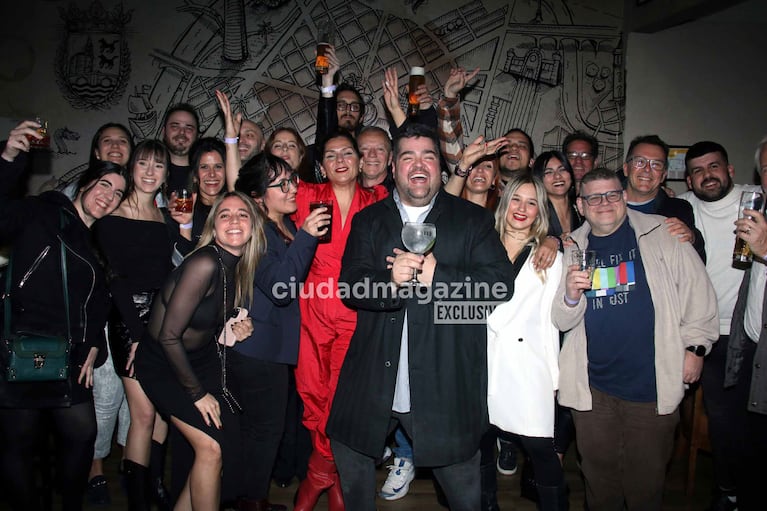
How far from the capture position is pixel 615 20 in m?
6.23

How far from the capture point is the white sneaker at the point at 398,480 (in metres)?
3.39

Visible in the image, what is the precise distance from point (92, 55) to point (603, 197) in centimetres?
581

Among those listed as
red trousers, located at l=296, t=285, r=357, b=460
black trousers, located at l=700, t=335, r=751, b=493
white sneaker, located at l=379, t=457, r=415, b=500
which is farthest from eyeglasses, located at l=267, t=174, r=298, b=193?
black trousers, located at l=700, t=335, r=751, b=493

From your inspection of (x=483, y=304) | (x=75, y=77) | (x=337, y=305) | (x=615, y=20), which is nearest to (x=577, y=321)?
(x=483, y=304)

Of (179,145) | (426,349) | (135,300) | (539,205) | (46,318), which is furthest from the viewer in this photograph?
(179,145)

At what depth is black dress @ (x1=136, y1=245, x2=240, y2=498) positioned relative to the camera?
236 cm

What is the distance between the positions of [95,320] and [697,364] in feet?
9.72

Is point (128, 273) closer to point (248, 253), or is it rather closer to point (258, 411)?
point (248, 253)

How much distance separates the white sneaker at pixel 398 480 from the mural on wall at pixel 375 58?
12.9 ft

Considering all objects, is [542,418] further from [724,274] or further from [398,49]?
[398,49]

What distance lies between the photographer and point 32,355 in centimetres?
244

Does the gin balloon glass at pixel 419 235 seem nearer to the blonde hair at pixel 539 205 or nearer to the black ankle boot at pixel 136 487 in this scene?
the blonde hair at pixel 539 205

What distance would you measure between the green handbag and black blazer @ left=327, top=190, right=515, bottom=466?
4.17ft

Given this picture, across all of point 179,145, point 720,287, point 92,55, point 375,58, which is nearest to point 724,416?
point 720,287
